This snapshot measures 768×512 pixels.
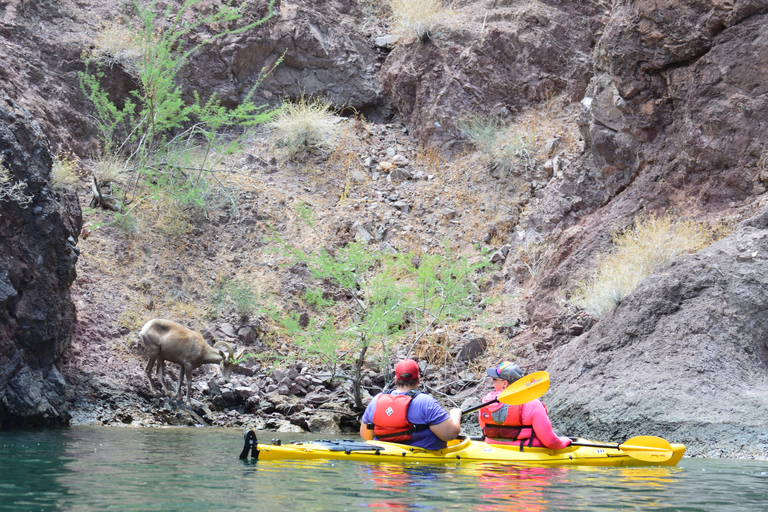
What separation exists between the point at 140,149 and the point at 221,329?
5255 mm

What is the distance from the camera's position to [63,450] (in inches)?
273

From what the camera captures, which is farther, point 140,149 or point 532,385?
point 140,149

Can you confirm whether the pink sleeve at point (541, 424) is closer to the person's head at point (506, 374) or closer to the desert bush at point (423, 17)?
the person's head at point (506, 374)

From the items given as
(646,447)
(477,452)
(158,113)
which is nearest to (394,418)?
(477,452)

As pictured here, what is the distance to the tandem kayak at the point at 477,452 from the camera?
642 centimetres

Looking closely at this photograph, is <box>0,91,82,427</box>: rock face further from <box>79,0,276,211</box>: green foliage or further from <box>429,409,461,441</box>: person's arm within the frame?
<box>429,409,461,441</box>: person's arm

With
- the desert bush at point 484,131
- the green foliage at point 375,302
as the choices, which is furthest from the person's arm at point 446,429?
the desert bush at point 484,131

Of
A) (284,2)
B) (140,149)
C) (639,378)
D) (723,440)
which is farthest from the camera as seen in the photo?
(284,2)

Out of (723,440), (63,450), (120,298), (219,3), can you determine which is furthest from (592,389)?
(219,3)

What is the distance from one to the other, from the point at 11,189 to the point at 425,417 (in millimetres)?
6561

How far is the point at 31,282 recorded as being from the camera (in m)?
10.1

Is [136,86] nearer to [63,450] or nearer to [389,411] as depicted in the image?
[63,450]

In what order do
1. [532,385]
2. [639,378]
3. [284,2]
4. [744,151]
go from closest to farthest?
[532,385] → [639,378] → [744,151] → [284,2]

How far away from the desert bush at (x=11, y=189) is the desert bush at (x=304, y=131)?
9921 mm
